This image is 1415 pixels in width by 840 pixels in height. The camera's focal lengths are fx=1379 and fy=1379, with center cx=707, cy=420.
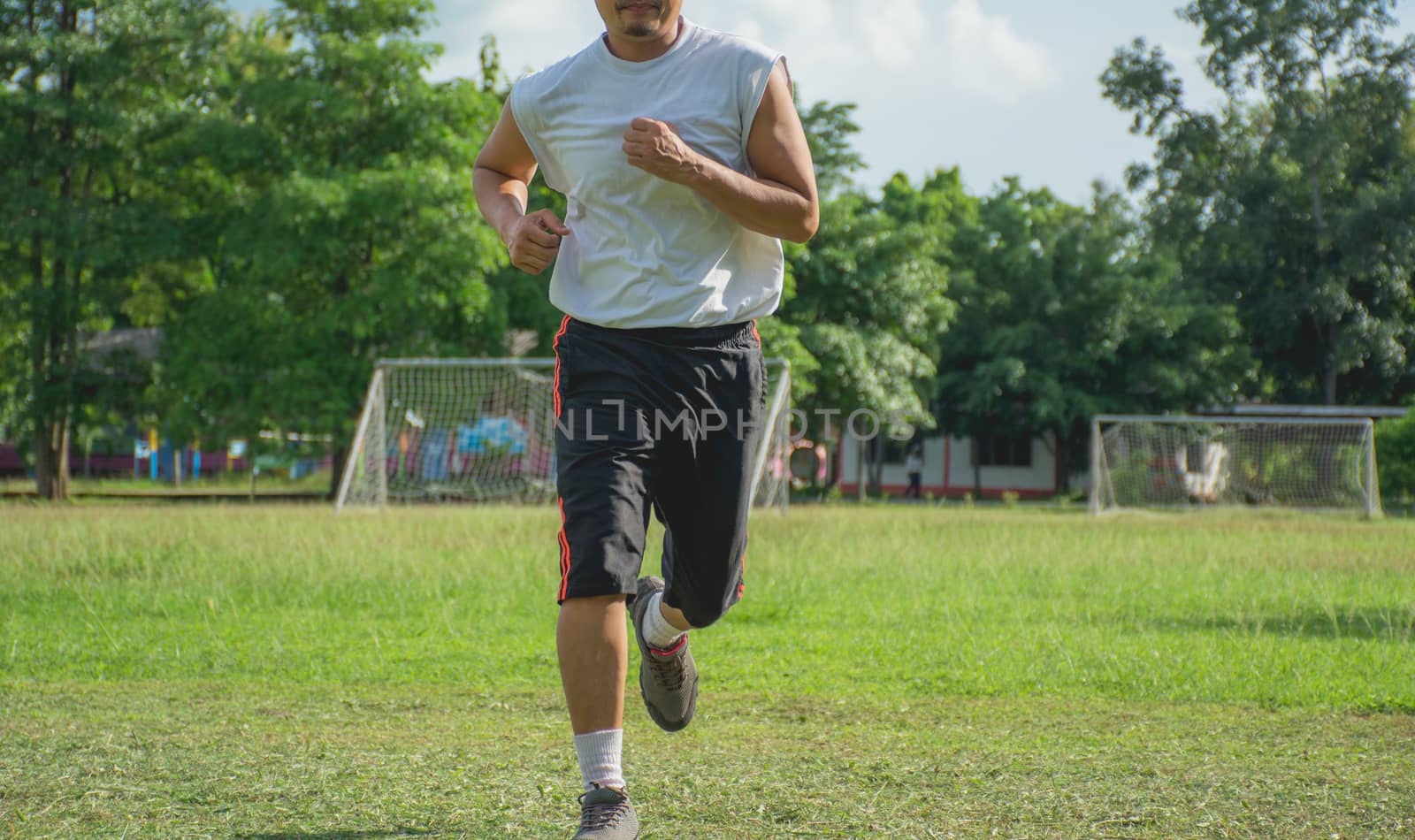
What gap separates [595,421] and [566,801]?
104 centimetres

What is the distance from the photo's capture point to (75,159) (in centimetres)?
2784

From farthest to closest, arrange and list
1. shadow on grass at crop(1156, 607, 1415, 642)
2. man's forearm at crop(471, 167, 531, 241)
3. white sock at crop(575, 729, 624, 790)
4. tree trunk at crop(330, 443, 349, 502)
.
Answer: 1. tree trunk at crop(330, 443, 349, 502)
2. shadow on grass at crop(1156, 607, 1415, 642)
3. man's forearm at crop(471, 167, 531, 241)
4. white sock at crop(575, 729, 624, 790)

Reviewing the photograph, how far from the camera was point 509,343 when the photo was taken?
30.5 metres

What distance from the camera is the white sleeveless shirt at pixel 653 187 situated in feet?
11.1

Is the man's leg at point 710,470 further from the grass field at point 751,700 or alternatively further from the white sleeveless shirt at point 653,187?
the grass field at point 751,700

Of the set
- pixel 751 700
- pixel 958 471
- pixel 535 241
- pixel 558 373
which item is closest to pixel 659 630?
pixel 558 373

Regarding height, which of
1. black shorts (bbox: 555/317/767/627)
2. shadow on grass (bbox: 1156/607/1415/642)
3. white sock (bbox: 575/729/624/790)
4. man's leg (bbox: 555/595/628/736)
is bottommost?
shadow on grass (bbox: 1156/607/1415/642)

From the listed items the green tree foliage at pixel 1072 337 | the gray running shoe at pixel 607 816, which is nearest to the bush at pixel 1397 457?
the green tree foliage at pixel 1072 337

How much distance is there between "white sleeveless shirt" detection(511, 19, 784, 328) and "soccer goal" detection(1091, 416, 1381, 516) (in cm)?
2587

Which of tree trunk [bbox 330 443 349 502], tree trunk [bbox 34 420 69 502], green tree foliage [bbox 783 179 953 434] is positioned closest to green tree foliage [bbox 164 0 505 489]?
tree trunk [bbox 330 443 349 502]

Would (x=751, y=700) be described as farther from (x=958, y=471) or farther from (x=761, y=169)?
(x=958, y=471)

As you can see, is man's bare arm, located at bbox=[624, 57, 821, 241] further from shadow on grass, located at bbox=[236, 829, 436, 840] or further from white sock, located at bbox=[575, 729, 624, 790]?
shadow on grass, located at bbox=[236, 829, 436, 840]

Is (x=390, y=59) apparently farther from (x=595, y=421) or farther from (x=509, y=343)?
(x=595, y=421)

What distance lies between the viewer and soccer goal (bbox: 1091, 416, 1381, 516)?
29.5m
